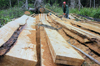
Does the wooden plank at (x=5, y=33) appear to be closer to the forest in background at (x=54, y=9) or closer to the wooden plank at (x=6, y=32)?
the wooden plank at (x=6, y=32)

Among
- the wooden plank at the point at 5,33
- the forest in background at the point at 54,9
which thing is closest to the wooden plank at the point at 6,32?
the wooden plank at the point at 5,33

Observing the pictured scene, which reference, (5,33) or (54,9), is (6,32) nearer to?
(5,33)

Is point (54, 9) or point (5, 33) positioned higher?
point (54, 9)

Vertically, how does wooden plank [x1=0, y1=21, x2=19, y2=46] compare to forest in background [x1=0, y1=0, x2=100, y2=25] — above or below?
below

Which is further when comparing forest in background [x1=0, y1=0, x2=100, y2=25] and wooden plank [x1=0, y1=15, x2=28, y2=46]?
forest in background [x1=0, y1=0, x2=100, y2=25]

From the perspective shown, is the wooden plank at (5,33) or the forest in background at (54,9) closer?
the wooden plank at (5,33)

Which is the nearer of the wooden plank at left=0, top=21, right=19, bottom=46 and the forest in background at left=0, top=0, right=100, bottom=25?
the wooden plank at left=0, top=21, right=19, bottom=46

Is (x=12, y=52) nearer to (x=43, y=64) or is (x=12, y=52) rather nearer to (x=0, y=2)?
(x=43, y=64)

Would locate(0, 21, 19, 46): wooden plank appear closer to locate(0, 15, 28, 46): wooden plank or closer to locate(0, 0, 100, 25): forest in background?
locate(0, 15, 28, 46): wooden plank

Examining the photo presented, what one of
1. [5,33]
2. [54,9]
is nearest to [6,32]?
[5,33]

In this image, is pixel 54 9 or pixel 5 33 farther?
pixel 54 9

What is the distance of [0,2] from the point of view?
20.9 meters

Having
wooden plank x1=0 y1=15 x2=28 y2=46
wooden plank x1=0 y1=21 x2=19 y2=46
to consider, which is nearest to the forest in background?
wooden plank x1=0 y1=15 x2=28 y2=46

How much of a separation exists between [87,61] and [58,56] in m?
0.62
